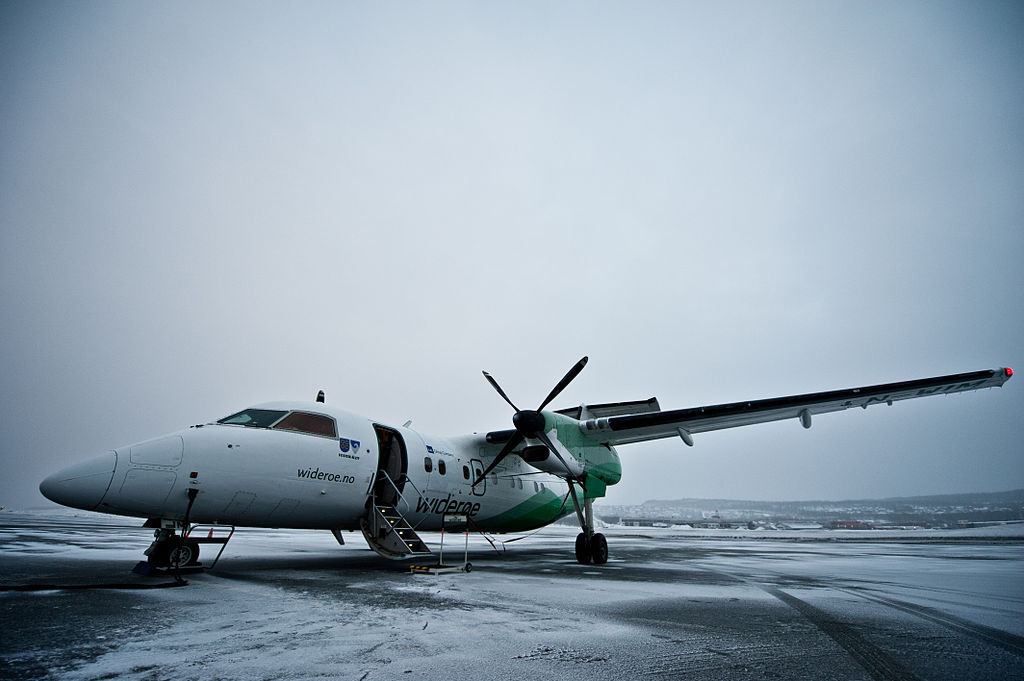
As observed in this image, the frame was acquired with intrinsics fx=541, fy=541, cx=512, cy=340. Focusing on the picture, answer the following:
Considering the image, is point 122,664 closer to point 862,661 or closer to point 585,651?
point 585,651

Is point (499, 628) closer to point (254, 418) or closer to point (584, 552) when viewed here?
point (254, 418)

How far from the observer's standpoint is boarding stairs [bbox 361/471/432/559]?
33.6 feet

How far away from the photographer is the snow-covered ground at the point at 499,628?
143 inches

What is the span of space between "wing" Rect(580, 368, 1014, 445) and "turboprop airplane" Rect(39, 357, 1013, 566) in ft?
0.11

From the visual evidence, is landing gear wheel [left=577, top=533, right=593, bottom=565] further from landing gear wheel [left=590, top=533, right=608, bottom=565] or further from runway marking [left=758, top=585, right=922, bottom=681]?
runway marking [left=758, top=585, right=922, bottom=681]

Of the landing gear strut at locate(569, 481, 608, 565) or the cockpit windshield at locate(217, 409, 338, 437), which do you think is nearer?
the cockpit windshield at locate(217, 409, 338, 437)

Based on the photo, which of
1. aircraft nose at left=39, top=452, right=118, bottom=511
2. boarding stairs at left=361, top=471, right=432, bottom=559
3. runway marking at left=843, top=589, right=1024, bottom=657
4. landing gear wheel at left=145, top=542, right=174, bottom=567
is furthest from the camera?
boarding stairs at left=361, top=471, right=432, bottom=559

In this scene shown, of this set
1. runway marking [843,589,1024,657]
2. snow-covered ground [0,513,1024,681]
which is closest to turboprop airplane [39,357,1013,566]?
snow-covered ground [0,513,1024,681]

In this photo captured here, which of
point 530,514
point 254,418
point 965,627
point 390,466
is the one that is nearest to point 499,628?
point 965,627

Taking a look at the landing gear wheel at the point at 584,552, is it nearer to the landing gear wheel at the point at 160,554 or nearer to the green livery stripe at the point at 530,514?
the green livery stripe at the point at 530,514

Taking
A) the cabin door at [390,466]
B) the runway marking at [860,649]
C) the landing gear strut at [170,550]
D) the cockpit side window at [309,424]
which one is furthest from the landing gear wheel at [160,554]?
the runway marking at [860,649]

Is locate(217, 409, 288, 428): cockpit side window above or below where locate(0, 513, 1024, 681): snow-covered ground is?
above

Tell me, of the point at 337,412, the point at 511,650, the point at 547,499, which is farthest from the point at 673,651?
the point at 547,499

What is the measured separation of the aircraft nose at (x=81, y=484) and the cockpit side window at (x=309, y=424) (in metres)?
2.56
